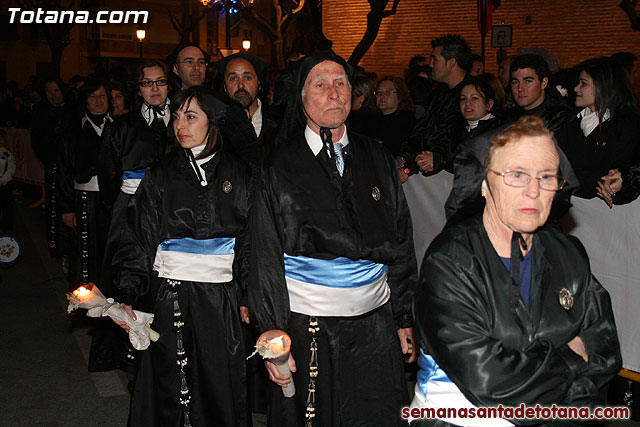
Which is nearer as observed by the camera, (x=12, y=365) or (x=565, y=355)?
(x=565, y=355)

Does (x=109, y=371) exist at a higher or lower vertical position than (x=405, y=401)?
lower

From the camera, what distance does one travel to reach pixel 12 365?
677cm

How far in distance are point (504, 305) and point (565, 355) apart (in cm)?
27

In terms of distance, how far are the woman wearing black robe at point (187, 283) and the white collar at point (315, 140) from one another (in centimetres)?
96

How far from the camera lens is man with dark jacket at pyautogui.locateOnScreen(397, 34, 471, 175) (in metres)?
6.87

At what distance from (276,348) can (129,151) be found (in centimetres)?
358

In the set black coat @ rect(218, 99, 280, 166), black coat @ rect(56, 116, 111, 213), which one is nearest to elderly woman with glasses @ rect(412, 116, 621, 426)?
black coat @ rect(218, 99, 280, 166)

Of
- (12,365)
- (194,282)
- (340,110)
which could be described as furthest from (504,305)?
(12,365)

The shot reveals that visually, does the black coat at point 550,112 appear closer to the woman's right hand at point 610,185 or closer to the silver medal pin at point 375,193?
the woman's right hand at point 610,185

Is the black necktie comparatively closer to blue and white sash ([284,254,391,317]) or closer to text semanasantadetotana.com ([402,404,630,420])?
blue and white sash ([284,254,391,317])

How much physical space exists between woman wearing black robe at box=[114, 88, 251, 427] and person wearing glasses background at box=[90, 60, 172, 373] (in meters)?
1.79

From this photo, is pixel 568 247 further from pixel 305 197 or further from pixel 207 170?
pixel 207 170

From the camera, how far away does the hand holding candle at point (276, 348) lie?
353cm

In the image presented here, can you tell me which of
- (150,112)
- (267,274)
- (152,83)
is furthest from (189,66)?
(267,274)
